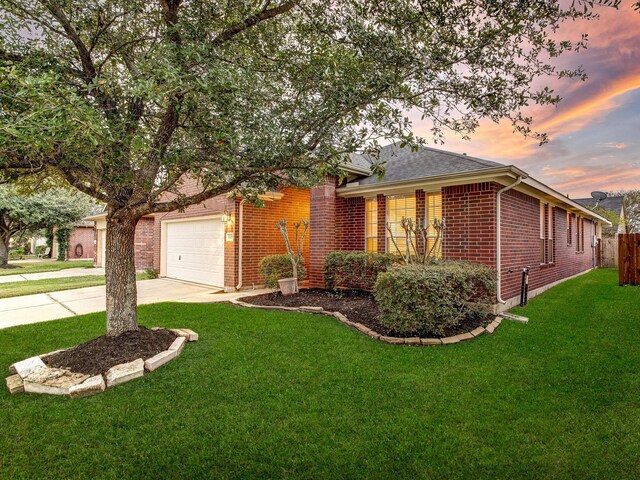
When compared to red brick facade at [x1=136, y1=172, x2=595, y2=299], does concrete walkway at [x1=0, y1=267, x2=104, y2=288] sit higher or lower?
lower

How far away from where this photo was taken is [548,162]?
1450 cm

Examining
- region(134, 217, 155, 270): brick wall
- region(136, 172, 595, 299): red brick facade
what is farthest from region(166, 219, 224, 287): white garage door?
region(134, 217, 155, 270): brick wall

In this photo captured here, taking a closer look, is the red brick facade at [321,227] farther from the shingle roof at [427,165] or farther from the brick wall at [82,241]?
the brick wall at [82,241]

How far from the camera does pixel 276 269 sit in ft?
29.8

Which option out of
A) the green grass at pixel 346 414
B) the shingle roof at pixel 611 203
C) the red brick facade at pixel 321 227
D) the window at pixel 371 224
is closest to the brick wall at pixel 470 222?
the window at pixel 371 224

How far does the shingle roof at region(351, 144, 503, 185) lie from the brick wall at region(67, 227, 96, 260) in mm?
24933

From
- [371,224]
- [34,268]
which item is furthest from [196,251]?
[34,268]

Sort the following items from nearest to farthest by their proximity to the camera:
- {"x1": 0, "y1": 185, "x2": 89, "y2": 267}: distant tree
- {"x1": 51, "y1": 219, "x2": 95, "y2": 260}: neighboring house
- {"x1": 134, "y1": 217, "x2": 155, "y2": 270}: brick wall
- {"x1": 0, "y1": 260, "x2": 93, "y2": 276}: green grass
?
{"x1": 0, "y1": 260, "x2": 93, "y2": 276}: green grass, {"x1": 134, "y1": 217, "x2": 155, "y2": 270}: brick wall, {"x1": 0, "y1": 185, "x2": 89, "y2": 267}: distant tree, {"x1": 51, "y1": 219, "x2": 95, "y2": 260}: neighboring house

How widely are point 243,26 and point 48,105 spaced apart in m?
2.48

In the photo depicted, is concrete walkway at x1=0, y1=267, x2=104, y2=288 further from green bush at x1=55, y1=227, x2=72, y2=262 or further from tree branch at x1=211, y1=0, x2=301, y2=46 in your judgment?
tree branch at x1=211, y1=0, x2=301, y2=46

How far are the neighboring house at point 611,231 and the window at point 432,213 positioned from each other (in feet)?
60.6

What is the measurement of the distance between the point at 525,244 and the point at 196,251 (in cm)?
1036

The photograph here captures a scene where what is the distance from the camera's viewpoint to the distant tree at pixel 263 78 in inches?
141

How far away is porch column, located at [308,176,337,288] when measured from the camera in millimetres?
9438
